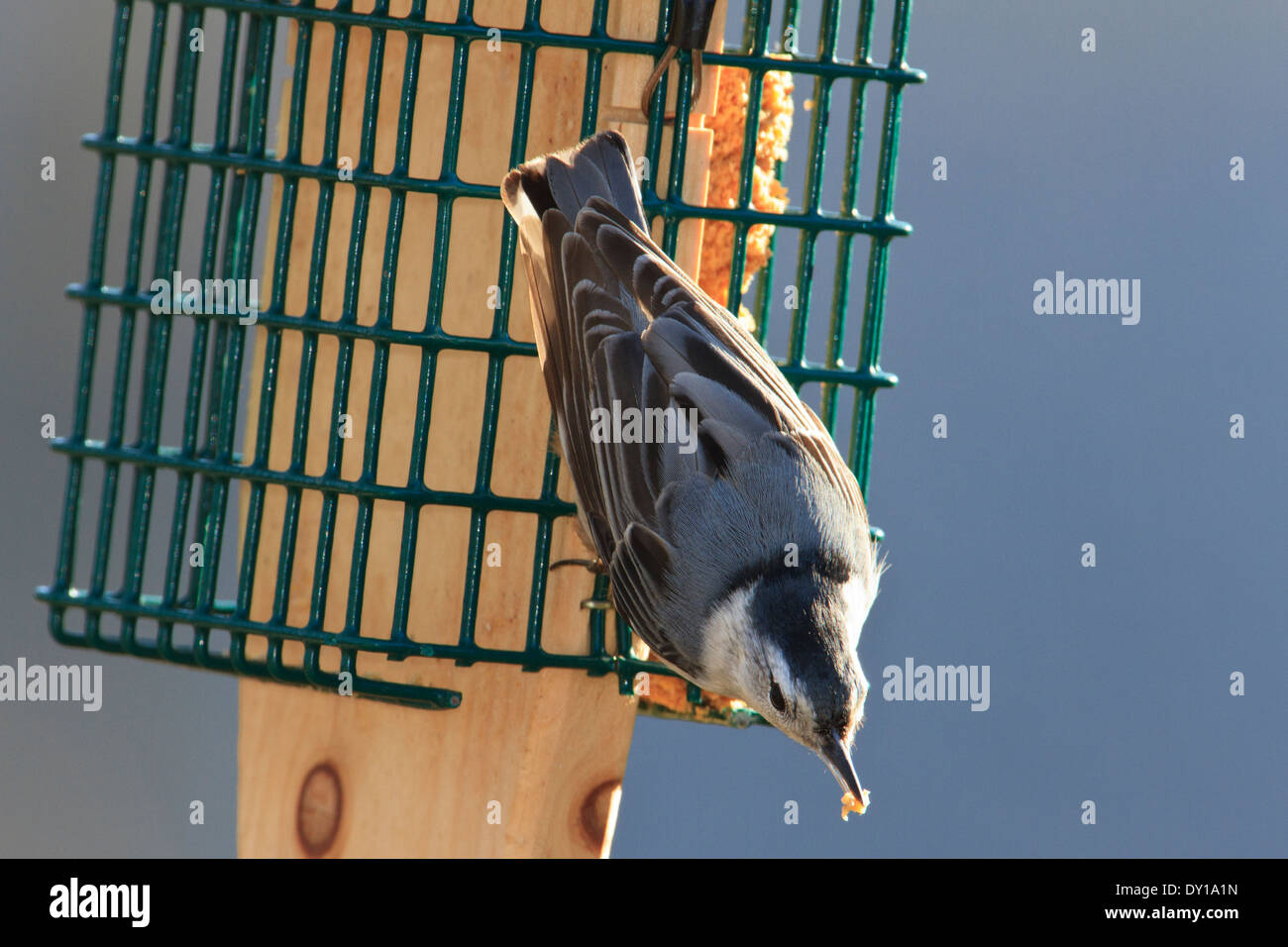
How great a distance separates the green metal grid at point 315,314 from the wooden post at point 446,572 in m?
0.05

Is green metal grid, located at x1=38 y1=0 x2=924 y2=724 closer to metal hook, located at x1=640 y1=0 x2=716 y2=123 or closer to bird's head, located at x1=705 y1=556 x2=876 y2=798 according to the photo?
metal hook, located at x1=640 y1=0 x2=716 y2=123

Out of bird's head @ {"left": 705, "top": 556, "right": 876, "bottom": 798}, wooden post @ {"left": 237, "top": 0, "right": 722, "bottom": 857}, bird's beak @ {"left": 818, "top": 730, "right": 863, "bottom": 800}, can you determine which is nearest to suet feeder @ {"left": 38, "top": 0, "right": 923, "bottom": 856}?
wooden post @ {"left": 237, "top": 0, "right": 722, "bottom": 857}

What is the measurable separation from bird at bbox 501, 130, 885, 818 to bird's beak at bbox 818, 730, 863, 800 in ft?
0.54

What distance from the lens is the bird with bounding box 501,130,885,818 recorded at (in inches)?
123

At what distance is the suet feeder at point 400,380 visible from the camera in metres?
3.33

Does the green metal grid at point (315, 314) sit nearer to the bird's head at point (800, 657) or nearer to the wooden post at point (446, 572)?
the wooden post at point (446, 572)

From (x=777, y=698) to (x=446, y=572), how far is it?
0.81 metres

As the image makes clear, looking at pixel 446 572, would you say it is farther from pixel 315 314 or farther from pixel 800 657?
pixel 800 657

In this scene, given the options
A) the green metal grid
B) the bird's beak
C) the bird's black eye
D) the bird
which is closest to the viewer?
the bird's beak

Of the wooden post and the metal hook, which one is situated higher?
the metal hook

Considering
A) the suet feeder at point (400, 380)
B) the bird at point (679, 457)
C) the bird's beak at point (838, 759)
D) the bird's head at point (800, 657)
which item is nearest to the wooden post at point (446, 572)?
the suet feeder at point (400, 380)

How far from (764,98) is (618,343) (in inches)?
32.4

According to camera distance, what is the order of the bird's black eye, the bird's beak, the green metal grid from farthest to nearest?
the green metal grid, the bird's black eye, the bird's beak

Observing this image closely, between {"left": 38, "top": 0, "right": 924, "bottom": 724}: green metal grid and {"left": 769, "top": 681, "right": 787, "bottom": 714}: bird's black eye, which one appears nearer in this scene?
{"left": 769, "top": 681, "right": 787, "bottom": 714}: bird's black eye
